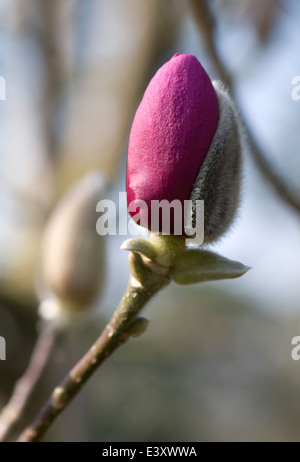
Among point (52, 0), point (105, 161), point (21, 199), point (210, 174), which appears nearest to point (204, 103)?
point (210, 174)

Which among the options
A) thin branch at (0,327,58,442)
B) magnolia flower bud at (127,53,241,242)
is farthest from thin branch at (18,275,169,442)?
thin branch at (0,327,58,442)

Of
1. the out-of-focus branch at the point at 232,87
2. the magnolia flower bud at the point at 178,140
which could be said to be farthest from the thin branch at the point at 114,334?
the out-of-focus branch at the point at 232,87

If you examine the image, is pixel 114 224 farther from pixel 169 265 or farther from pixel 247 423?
pixel 247 423

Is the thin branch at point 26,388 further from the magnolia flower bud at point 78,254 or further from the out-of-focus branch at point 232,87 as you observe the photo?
the out-of-focus branch at point 232,87

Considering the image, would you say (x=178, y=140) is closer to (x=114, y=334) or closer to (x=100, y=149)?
(x=114, y=334)

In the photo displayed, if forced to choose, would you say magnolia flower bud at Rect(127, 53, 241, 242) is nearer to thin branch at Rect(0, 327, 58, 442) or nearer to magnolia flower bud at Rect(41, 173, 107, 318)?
thin branch at Rect(0, 327, 58, 442)

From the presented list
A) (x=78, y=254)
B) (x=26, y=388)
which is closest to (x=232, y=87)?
(x=78, y=254)
